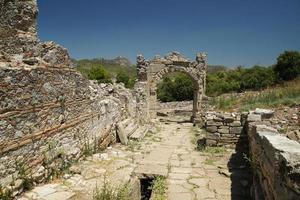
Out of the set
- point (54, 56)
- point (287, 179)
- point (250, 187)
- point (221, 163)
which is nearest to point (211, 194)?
point (250, 187)

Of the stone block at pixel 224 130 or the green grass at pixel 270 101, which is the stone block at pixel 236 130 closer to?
the stone block at pixel 224 130

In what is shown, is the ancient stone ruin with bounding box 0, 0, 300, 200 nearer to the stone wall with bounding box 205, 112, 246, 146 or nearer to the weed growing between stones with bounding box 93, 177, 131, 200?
the stone wall with bounding box 205, 112, 246, 146

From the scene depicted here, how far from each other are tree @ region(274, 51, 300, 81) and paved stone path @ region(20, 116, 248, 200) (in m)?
24.7

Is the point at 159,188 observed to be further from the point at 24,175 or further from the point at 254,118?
the point at 254,118

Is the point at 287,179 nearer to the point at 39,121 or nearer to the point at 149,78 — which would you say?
the point at 39,121

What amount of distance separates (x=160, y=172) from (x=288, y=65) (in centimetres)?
2863

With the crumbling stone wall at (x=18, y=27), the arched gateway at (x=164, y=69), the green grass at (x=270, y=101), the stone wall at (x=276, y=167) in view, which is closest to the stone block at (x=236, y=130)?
the stone wall at (x=276, y=167)

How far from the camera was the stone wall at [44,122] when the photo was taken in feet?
14.3

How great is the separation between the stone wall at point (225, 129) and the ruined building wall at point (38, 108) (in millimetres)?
2905

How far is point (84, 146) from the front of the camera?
6848 millimetres

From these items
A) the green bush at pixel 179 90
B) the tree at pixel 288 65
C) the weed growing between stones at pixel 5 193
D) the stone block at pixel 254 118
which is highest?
the tree at pixel 288 65

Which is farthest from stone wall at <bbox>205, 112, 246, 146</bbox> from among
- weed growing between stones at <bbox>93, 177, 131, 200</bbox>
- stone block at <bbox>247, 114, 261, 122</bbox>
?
weed growing between stones at <bbox>93, 177, 131, 200</bbox>

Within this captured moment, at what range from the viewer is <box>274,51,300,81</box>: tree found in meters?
29.7

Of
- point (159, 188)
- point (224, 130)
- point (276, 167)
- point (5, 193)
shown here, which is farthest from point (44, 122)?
point (224, 130)
